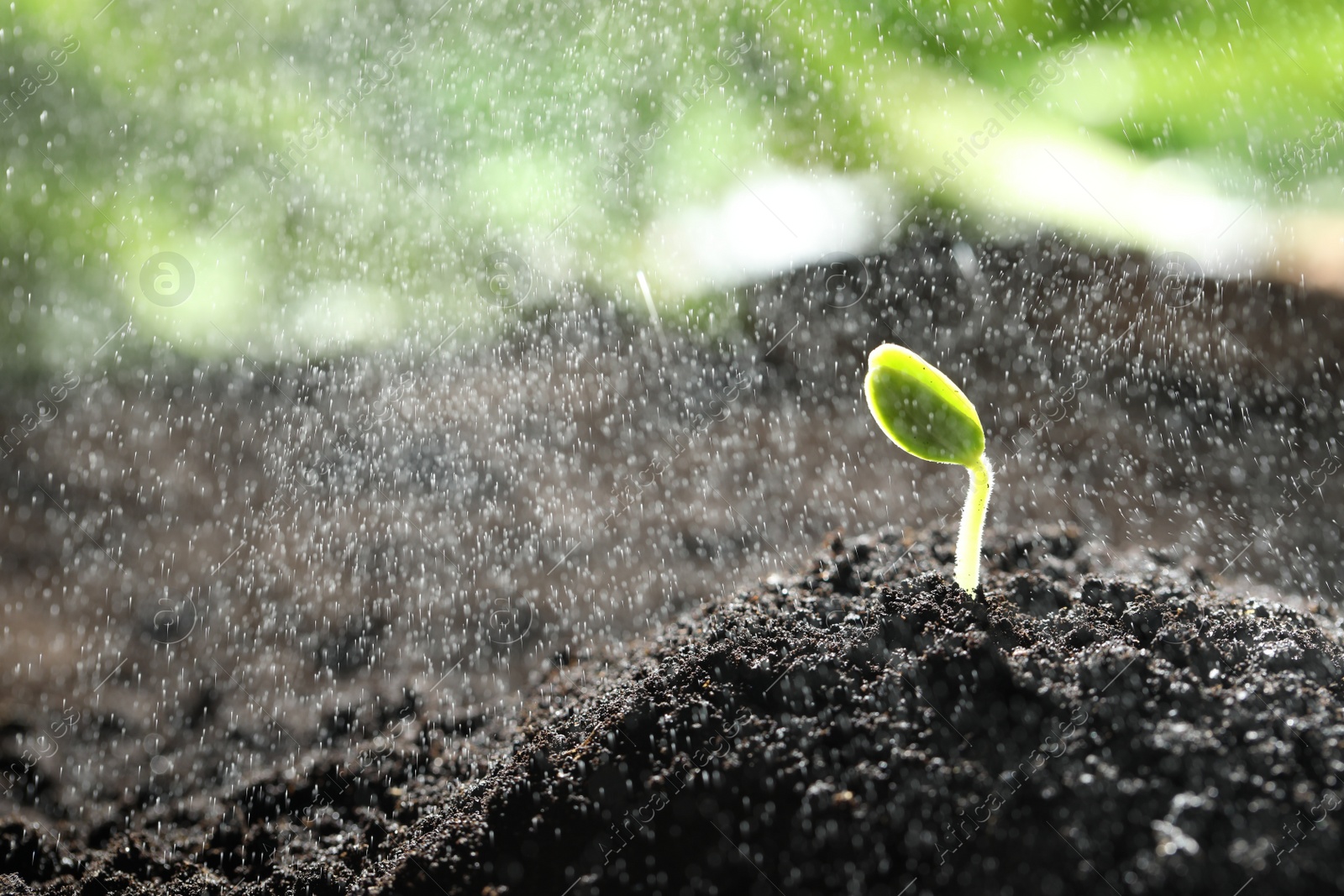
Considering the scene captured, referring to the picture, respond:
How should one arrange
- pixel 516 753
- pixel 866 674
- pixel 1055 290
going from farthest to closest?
pixel 1055 290, pixel 516 753, pixel 866 674

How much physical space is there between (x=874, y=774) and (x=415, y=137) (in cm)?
234

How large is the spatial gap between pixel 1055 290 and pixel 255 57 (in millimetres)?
2220

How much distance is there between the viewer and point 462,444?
2023 mm

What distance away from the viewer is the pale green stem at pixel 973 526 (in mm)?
930

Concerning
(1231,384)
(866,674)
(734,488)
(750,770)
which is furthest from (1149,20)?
(750,770)

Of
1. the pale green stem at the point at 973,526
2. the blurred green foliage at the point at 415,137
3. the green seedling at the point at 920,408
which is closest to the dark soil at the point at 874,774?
the pale green stem at the point at 973,526

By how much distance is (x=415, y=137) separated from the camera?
2547 mm

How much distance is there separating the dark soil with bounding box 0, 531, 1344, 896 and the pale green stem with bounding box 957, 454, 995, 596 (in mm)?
27

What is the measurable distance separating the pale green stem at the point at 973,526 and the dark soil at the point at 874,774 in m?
0.03

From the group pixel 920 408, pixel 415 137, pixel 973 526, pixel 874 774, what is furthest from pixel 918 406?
pixel 415 137

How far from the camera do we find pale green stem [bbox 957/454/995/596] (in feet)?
3.05

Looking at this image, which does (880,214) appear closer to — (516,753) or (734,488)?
(734,488)

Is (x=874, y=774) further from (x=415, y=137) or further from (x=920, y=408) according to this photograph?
(x=415, y=137)

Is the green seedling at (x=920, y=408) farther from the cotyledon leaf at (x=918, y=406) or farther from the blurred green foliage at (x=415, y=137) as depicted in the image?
the blurred green foliage at (x=415, y=137)
